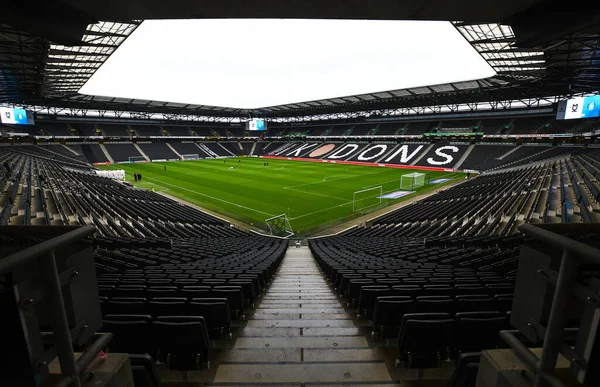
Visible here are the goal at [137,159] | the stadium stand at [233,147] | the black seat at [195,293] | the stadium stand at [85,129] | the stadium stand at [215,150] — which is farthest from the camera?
the stadium stand at [233,147]

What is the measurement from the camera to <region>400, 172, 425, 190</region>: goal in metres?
34.9

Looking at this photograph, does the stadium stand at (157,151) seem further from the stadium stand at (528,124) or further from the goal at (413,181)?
the stadium stand at (528,124)

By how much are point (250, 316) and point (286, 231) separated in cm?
1472

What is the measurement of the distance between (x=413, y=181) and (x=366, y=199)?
35.4ft

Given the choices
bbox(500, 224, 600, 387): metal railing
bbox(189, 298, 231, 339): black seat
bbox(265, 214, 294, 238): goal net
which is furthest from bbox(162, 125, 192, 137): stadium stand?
bbox(500, 224, 600, 387): metal railing

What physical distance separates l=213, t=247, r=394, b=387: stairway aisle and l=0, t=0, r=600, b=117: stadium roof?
214 inches

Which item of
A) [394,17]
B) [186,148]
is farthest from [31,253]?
[186,148]

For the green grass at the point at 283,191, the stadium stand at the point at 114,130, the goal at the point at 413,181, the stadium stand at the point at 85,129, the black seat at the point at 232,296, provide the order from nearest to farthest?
1. the black seat at the point at 232,296
2. the green grass at the point at 283,191
3. the goal at the point at 413,181
4. the stadium stand at the point at 85,129
5. the stadium stand at the point at 114,130

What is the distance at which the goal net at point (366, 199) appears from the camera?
87.8 feet

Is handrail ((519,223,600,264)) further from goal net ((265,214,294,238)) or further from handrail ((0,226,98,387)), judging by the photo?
goal net ((265,214,294,238))

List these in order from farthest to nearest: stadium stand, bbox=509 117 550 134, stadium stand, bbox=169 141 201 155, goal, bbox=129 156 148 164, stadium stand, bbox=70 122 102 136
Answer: stadium stand, bbox=169 141 201 155, stadium stand, bbox=70 122 102 136, goal, bbox=129 156 148 164, stadium stand, bbox=509 117 550 134

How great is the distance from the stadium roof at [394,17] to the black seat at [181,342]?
193 inches

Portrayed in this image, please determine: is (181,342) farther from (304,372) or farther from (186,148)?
(186,148)

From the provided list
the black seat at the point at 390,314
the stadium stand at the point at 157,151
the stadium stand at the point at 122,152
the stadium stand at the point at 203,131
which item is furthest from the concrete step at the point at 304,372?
the stadium stand at the point at 203,131
